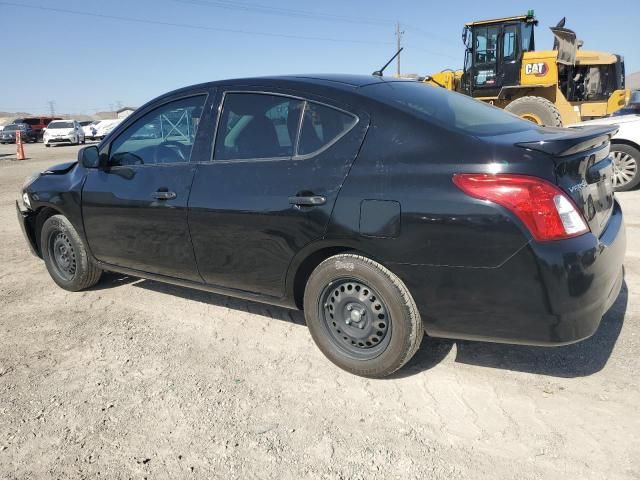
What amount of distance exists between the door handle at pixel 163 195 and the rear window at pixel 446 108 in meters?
1.45

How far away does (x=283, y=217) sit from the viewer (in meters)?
2.92

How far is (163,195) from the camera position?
349 cm

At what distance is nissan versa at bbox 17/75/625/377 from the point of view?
2.34 m

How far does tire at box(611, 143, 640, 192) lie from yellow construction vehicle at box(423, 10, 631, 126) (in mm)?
4344

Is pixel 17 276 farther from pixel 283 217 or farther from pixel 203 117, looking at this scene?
pixel 283 217

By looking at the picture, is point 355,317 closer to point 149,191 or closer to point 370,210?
point 370,210

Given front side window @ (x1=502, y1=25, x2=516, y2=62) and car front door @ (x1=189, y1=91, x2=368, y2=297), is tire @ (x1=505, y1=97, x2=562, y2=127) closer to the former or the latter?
front side window @ (x1=502, y1=25, x2=516, y2=62)

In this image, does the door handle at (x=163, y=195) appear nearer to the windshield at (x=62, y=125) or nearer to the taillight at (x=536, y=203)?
the taillight at (x=536, y=203)

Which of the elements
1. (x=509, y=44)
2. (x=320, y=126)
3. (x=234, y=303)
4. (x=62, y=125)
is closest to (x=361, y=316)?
(x=320, y=126)

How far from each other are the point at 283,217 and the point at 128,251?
61.7 inches

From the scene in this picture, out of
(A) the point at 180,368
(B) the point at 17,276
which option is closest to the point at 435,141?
(A) the point at 180,368

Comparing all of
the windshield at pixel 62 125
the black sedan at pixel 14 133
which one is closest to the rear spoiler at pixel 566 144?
the windshield at pixel 62 125

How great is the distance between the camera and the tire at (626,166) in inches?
300

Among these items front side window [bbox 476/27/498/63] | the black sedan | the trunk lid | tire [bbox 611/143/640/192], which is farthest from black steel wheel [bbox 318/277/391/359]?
the black sedan
